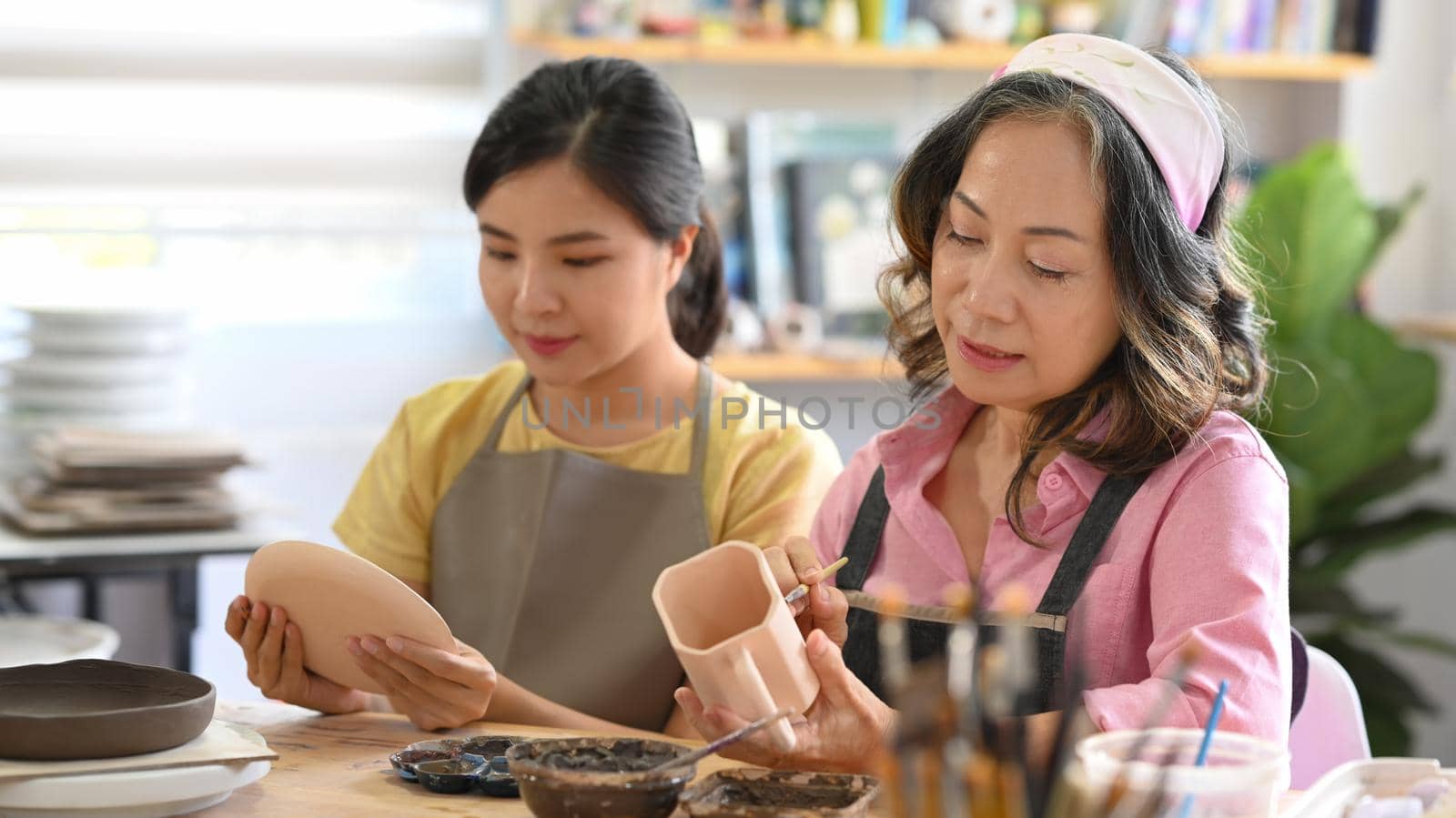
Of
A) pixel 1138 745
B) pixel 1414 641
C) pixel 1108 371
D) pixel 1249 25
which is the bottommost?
pixel 1414 641

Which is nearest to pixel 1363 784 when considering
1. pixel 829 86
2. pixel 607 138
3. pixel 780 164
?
pixel 607 138

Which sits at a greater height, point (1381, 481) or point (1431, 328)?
point (1431, 328)

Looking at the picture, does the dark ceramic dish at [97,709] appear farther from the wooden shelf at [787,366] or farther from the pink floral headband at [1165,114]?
the wooden shelf at [787,366]

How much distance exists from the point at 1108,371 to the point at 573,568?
708mm

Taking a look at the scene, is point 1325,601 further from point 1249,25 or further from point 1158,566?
point 1158,566

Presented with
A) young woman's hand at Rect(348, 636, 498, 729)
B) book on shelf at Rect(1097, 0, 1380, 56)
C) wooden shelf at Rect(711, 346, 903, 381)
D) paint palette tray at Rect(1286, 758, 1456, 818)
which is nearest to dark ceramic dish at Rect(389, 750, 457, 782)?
young woman's hand at Rect(348, 636, 498, 729)

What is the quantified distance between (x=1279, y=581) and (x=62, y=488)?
1.97m

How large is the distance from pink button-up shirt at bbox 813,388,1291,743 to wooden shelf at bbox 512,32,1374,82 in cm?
177

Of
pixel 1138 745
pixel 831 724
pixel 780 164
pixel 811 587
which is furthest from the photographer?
pixel 780 164

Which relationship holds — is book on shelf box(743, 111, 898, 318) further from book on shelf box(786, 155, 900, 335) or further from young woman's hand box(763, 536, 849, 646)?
young woman's hand box(763, 536, 849, 646)

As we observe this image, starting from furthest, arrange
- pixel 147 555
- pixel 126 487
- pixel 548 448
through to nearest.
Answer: pixel 126 487 < pixel 147 555 < pixel 548 448

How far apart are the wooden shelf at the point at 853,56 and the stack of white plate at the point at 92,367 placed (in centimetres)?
96

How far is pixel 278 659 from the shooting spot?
150cm

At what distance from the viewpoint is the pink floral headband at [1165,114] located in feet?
4.51
